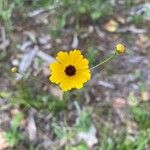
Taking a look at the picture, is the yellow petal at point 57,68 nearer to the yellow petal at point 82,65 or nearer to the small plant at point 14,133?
the yellow petal at point 82,65

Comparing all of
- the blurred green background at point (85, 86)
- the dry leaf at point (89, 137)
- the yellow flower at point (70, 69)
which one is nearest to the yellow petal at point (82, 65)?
the yellow flower at point (70, 69)

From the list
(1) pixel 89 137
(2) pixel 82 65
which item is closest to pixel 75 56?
(2) pixel 82 65

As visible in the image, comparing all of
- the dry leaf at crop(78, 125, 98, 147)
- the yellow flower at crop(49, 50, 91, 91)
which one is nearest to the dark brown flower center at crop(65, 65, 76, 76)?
the yellow flower at crop(49, 50, 91, 91)

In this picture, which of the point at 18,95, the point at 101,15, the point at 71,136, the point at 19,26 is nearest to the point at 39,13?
the point at 19,26

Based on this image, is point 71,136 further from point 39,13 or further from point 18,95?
point 39,13

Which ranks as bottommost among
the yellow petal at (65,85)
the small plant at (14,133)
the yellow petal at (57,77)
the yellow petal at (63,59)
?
the yellow petal at (65,85)

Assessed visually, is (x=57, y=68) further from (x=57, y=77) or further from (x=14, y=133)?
(x=14, y=133)
